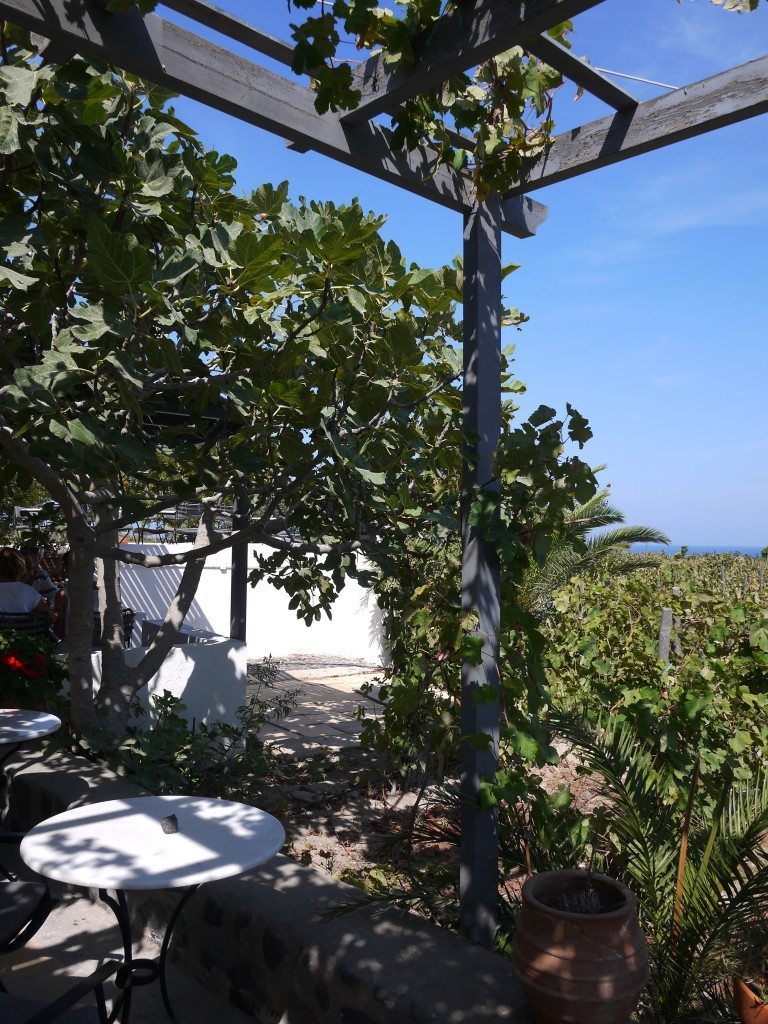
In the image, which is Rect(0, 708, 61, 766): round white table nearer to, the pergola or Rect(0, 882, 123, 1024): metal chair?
Rect(0, 882, 123, 1024): metal chair

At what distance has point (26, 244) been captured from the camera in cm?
269

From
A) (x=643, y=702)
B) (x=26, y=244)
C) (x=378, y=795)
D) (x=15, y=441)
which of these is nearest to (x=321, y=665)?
(x=378, y=795)

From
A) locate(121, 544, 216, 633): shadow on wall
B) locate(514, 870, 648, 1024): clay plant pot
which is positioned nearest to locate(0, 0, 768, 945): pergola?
locate(514, 870, 648, 1024): clay plant pot

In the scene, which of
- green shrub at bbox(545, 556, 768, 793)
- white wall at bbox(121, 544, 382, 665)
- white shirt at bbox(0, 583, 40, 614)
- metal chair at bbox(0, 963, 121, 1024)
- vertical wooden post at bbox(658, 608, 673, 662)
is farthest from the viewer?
white wall at bbox(121, 544, 382, 665)

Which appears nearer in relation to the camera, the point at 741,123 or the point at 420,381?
the point at 741,123

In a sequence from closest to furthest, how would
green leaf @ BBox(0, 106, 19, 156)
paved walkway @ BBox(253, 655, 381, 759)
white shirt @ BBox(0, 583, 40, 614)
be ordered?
green leaf @ BBox(0, 106, 19, 156) < paved walkway @ BBox(253, 655, 381, 759) < white shirt @ BBox(0, 583, 40, 614)

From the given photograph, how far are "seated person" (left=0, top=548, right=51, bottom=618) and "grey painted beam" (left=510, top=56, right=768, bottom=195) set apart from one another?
→ 600 cm

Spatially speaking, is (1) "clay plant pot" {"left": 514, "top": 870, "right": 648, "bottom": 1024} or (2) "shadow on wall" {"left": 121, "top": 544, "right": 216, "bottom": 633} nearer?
(1) "clay plant pot" {"left": 514, "top": 870, "right": 648, "bottom": 1024}

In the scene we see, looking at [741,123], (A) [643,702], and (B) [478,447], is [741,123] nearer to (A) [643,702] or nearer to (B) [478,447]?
(B) [478,447]

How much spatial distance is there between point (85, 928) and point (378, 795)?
2331mm

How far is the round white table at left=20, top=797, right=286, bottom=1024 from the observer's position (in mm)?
2119

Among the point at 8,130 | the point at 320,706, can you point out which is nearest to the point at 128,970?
the point at 8,130

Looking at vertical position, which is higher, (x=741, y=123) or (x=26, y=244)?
(x=741, y=123)

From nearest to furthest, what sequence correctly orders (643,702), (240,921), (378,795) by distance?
(240,921) < (643,702) < (378,795)
